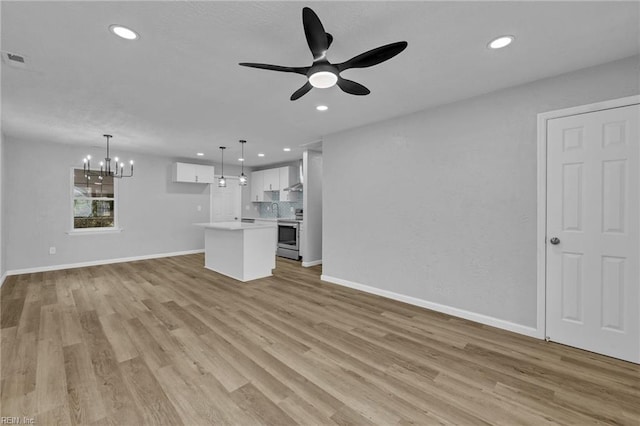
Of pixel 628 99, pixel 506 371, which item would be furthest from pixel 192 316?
pixel 628 99

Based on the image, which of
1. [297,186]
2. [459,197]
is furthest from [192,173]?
[459,197]

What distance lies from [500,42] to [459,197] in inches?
64.0

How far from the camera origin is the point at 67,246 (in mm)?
5574

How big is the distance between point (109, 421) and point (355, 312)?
7.99 feet

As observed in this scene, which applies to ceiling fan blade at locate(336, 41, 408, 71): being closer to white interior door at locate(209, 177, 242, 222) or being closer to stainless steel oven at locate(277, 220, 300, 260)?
stainless steel oven at locate(277, 220, 300, 260)

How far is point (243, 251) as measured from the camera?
4.73 m

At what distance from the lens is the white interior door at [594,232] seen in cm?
232

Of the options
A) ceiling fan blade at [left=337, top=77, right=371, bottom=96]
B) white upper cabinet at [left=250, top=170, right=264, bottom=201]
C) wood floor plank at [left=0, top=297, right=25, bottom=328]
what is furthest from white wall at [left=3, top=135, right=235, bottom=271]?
ceiling fan blade at [left=337, top=77, right=371, bottom=96]

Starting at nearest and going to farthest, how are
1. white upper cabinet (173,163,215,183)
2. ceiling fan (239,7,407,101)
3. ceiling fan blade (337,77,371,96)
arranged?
ceiling fan (239,7,407,101), ceiling fan blade (337,77,371,96), white upper cabinet (173,163,215,183)

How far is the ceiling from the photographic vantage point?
1762 millimetres

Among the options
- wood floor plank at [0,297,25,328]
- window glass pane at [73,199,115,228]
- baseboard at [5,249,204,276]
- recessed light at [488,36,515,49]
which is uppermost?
recessed light at [488,36,515,49]

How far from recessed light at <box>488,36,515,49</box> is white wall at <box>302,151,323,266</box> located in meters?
4.11

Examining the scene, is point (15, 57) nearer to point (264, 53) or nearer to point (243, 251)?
point (264, 53)

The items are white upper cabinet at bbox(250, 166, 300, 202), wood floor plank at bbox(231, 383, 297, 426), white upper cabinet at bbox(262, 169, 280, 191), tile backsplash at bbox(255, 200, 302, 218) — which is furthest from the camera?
tile backsplash at bbox(255, 200, 302, 218)
